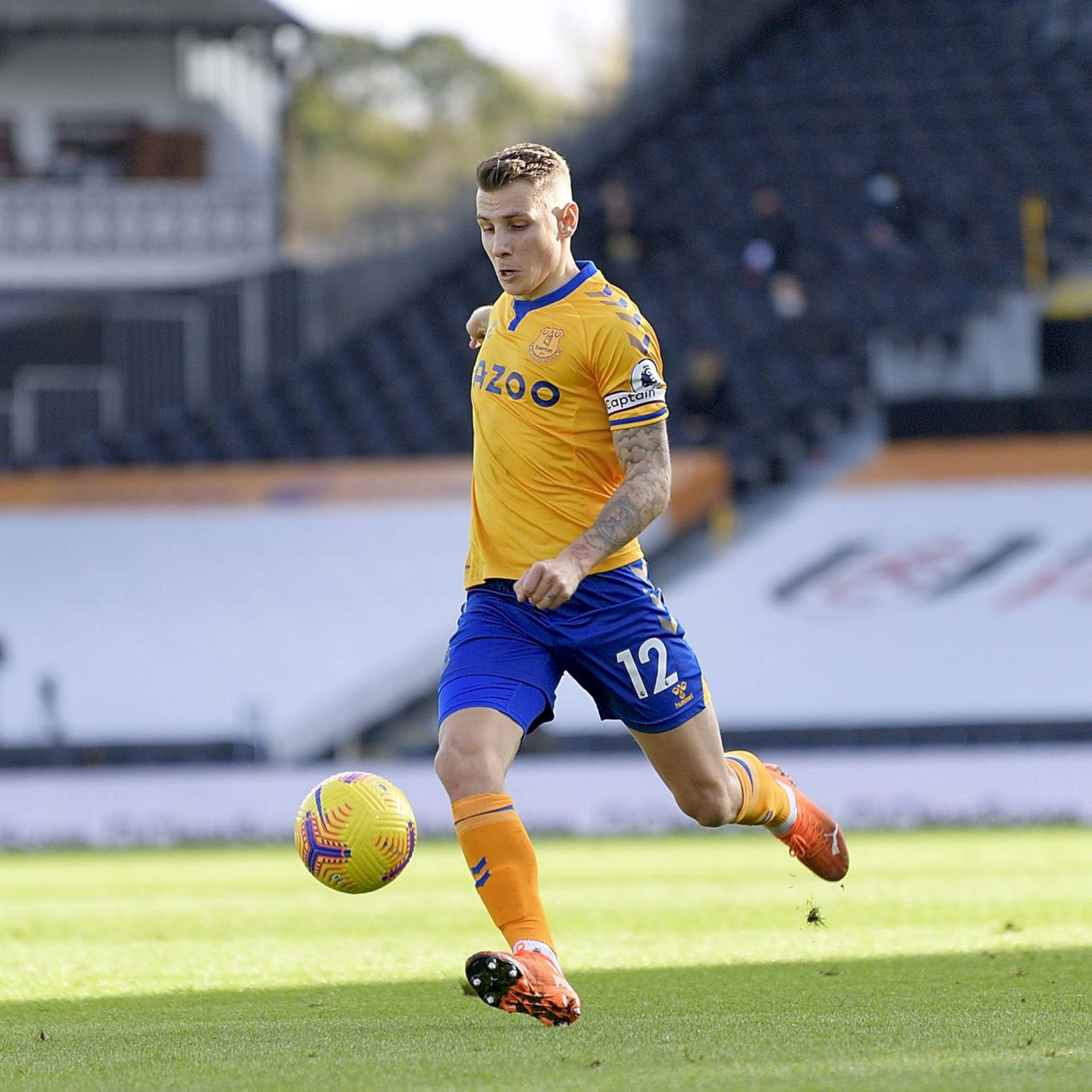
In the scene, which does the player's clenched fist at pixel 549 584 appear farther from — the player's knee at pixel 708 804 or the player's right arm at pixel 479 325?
the player's right arm at pixel 479 325

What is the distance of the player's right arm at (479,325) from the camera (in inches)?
247

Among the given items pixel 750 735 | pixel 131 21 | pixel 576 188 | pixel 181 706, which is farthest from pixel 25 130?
pixel 750 735

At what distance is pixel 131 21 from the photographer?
92.8 feet

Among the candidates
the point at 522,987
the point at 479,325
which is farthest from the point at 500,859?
the point at 479,325

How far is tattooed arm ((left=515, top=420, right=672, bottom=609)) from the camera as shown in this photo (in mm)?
5461

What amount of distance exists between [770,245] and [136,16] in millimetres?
9986

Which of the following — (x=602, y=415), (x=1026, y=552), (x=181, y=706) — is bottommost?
(x=181, y=706)

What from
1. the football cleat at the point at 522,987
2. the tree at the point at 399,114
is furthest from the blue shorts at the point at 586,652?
the tree at the point at 399,114

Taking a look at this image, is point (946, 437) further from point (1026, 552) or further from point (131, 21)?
point (131, 21)

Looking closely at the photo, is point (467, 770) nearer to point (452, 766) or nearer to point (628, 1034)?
point (452, 766)

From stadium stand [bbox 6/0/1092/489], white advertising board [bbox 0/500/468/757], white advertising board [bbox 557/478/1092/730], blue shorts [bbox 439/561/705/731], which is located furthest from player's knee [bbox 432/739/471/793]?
stadium stand [bbox 6/0/1092/489]

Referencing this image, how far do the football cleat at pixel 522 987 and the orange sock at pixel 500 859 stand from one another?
8.2 inches

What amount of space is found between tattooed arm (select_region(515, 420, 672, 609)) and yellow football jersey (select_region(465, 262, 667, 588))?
0.06 m

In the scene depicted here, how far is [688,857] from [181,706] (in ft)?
24.6
